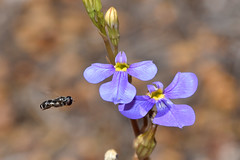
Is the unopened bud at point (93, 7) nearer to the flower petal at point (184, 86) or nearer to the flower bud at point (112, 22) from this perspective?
the flower bud at point (112, 22)

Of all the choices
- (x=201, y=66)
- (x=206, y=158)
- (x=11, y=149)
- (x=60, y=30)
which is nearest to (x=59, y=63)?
(x=60, y=30)

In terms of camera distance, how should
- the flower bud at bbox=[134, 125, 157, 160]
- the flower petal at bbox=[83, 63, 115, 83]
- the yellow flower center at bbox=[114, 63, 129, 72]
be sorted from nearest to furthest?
the flower petal at bbox=[83, 63, 115, 83]
the yellow flower center at bbox=[114, 63, 129, 72]
the flower bud at bbox=[134, 125, 157, 160]

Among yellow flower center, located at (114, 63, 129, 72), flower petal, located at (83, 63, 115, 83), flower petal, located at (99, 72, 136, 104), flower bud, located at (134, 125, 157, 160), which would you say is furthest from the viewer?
flower bud, located at (134, 125, 157, 160)

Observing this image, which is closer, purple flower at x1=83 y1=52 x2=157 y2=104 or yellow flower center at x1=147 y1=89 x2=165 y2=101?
purple flower at x1=83 y1=52 x2=157 y2=104

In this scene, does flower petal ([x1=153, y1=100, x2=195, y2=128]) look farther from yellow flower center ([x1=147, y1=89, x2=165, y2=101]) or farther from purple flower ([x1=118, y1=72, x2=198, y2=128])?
yellow flower center ([x1=147, y1=89, x2=165, y2=101])

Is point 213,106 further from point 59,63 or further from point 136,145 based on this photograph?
point 136,145

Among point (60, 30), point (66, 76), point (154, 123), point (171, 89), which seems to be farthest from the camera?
point (60, 30)

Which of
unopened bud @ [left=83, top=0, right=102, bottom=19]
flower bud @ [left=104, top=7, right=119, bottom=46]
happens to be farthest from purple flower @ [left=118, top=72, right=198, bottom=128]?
unopened bud @ [left=83, top=0, right=102, bottom=19]

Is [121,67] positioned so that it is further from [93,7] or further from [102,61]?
[102,61]

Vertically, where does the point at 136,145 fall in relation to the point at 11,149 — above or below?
above
